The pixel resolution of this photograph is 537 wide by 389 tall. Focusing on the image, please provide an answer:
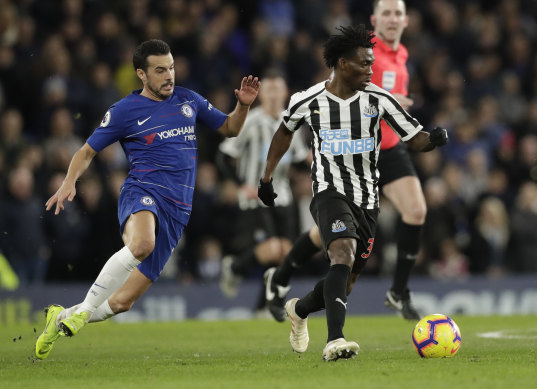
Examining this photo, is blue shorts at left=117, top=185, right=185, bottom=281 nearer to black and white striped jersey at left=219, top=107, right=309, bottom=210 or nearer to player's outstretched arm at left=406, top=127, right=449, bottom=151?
player's outstretched arm at left=406, top=127, right=449, bottom=151

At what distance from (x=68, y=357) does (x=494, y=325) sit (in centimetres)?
499

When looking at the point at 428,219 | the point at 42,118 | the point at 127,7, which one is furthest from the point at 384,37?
the point at 127,7

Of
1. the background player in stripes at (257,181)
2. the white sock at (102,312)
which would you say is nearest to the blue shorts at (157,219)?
the white sock at (102,312)

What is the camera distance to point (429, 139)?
6.86m

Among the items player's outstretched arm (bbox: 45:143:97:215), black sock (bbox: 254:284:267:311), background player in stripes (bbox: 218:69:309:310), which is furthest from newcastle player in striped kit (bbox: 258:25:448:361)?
black sock (bbox: 254:284:267:311)

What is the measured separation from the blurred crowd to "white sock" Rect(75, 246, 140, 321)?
549 centimetres

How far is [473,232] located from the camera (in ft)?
46.3

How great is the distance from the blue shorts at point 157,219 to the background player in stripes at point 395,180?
1.52 metres

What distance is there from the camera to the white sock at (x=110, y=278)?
23.0ft

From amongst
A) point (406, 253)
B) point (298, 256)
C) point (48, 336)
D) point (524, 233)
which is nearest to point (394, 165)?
point (406, 253)

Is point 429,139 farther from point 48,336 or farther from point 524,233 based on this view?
point 524,233

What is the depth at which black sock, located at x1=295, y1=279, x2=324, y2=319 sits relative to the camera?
6.98 m

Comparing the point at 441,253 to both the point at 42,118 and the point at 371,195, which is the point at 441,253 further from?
the point at 371,195

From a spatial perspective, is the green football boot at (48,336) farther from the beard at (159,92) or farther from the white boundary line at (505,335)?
the white boundary line at (505,335)
